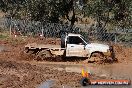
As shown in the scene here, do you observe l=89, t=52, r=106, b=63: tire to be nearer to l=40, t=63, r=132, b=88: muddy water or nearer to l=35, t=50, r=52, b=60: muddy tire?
l=40, t=63, r=132, b=88: muddy water

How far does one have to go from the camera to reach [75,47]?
24797 mm

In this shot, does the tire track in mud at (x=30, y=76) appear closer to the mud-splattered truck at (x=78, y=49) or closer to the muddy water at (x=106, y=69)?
the muddy water at (x=106, y=69)

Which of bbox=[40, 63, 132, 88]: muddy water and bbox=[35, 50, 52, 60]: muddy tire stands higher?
bbox=[35, 50, 52, 60]: muddy tire

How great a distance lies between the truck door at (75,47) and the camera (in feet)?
81.4

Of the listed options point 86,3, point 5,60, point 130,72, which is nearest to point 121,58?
point 130,72

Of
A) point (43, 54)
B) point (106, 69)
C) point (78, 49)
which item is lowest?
point (106, 69)

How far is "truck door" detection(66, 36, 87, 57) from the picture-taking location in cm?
2480

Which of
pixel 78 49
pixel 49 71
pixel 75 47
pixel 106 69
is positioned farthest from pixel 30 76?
pixel 78 49

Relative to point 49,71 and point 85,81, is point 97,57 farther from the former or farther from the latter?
point 85,81

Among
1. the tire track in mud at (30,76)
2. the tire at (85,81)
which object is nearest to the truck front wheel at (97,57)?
the tire track in mud at (30,76)

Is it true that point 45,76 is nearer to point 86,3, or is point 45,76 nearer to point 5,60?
point 5,60

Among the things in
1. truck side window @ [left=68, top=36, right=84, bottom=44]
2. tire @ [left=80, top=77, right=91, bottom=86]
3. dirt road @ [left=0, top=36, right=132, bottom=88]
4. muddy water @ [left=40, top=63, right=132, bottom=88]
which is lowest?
muddy water @ [left=40, top=63, right=132, bottom=88]

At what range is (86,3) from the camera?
37.1 metres

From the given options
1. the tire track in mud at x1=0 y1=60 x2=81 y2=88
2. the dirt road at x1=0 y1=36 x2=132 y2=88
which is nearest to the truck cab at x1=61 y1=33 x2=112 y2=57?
the dirt road at x1=0 y1=36 x2=132 y2=88
